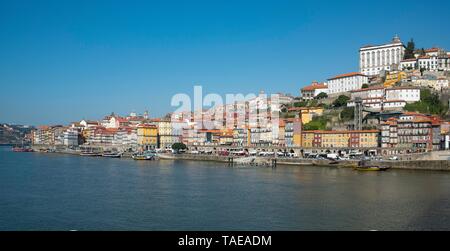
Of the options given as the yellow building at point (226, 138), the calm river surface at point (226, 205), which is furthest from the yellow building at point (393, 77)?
the calm river surface at point (226, 205)

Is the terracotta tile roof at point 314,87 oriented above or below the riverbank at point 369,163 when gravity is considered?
above

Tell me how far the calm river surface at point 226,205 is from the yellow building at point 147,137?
21.5 meters

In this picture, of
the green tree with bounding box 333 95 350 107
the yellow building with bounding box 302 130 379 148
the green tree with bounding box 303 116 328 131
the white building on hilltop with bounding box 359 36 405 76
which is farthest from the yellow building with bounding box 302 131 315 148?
the white building on hilltop with bounding box 359 36 405 76

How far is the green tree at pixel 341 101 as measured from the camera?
2672 cm

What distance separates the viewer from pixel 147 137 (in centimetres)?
3450

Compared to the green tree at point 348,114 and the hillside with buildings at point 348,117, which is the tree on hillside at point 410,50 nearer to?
the hillside with buildings at point 348,117

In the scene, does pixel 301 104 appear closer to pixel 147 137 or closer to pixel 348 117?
pixel 348 117

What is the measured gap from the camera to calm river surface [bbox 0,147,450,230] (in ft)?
22.4

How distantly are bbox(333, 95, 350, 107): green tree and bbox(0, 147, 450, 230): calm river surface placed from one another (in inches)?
558

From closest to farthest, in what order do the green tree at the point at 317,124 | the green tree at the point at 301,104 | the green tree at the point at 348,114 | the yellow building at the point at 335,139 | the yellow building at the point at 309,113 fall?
the yellow building at the point at 335,139 < the green tree at the point at 348,114 < the green tree at the point at 317,124 < the yellow building at the point at 309,113 < the green tree at the point at 301,104

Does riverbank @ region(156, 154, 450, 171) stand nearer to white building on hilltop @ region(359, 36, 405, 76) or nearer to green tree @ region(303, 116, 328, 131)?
green tree @ region(303, 116, 328, 131)

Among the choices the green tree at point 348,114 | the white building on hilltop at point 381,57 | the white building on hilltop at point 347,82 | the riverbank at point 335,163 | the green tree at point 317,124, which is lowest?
the riverbank at point 335,163
